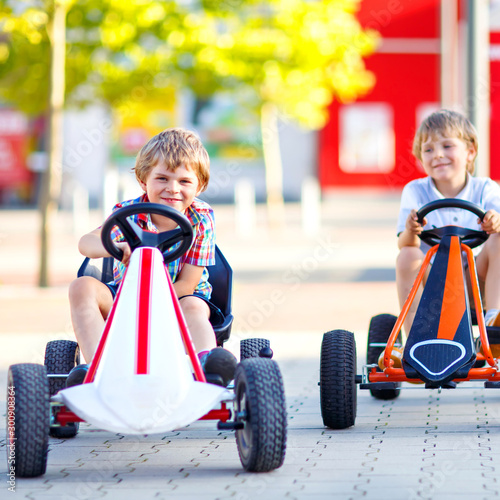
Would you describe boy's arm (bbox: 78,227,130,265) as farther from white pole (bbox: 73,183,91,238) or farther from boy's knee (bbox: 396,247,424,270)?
white pole (bbox: 73,183,91,238)

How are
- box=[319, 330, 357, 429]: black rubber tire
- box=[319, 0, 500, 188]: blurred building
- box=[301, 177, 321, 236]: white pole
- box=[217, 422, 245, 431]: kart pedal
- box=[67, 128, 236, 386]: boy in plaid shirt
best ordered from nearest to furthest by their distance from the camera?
1. box=[217, 422, 245, 431]: kart pedal
2. box=[67, 128, 236, 386]: boy in plaid shirt
3. box=[319, 330, 357, 429]: black rubber tire
4. box=[301, 177, 321, 236]: white pole
5. box=[319, 0, 500, 188]: blurred building

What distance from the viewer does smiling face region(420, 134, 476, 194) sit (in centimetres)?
505

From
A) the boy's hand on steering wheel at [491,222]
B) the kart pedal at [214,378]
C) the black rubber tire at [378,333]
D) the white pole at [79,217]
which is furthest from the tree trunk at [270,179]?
the kart pedal at [214,378]


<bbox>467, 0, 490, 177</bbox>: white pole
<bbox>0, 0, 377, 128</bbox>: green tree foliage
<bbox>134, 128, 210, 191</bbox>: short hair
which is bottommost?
<bbox>134, 128, 210, 191</bbox>: short hair

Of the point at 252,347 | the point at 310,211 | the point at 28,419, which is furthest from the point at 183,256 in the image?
the point at 310,211

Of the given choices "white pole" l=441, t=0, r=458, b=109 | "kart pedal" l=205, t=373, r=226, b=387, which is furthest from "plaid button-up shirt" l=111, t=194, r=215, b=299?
"white pole" l=441, t=0, r=458, b=109

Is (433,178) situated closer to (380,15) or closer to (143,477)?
(143,477)

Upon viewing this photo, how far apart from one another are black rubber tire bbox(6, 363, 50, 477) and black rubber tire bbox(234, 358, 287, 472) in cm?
70

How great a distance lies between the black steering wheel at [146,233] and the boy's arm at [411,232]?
1362 millimetres

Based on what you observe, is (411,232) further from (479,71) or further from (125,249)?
(479,71)

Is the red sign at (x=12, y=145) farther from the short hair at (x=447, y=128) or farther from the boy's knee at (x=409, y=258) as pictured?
the boy's knee at (x=409, y=258)

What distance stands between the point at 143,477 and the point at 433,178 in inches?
93.6

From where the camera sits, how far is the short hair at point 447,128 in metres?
5.06

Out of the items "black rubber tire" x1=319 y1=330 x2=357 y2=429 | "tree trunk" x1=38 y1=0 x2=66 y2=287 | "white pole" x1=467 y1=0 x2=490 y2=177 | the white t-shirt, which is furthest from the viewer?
"tree trunk" x1=38 y1=0 x2=66 y2=287
